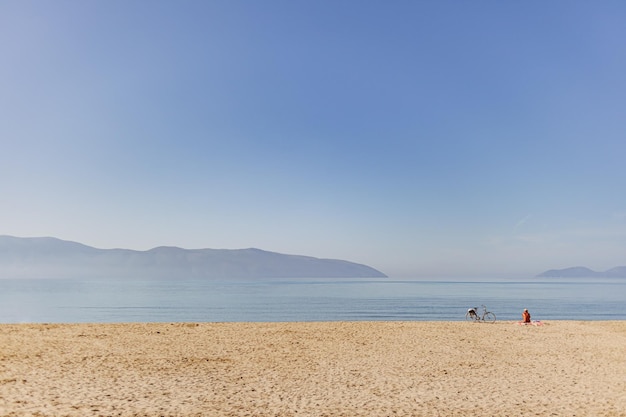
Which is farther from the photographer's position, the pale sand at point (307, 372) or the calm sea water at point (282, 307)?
the calm sea water at point (282, 307)

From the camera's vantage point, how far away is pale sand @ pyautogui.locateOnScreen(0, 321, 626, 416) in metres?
8.51

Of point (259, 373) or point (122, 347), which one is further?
point (122, 347)

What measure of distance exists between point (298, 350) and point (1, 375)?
25.6ft

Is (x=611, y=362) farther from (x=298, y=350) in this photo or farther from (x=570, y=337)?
(x=298, y=350)

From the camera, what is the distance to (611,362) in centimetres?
1346

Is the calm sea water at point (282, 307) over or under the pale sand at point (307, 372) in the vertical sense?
under

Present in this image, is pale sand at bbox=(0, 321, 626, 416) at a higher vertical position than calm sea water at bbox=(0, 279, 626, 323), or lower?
Answer: higher

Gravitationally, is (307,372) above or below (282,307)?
above

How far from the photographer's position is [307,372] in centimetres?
1175

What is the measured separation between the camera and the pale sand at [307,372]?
27.9 feet

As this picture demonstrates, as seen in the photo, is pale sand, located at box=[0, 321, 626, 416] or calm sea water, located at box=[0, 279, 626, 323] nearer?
pale sand, located at box=[0, 321, 626, 416]

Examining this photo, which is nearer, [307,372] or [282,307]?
[307,372]

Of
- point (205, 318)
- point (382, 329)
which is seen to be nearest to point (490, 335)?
point (382, 329)

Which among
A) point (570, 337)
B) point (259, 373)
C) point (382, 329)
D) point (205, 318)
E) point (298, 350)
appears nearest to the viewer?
point (259, 373)
